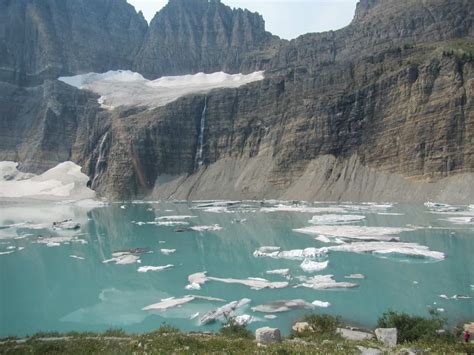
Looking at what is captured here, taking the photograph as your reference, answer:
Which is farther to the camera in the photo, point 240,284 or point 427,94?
point 427,94

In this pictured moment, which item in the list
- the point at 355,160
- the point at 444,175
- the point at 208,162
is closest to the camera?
the point at 444,175

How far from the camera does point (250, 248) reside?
42.0 meters

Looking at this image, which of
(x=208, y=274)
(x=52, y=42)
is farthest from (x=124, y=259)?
(x=52, y=42)

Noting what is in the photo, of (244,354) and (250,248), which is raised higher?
(244,354)

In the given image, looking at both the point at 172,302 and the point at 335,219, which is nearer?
the point at 172,302

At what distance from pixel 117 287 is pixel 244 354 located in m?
→ 19.8

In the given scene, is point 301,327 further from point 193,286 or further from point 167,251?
point 167,251

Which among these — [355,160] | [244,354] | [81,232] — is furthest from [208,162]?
[244,354]

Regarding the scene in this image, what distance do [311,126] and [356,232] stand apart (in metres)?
65.1

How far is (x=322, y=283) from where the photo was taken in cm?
2734

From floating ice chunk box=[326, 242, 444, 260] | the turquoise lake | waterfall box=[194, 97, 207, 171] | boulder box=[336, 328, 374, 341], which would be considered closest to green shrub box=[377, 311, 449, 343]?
boulder box=[336, 328, 374, 341]

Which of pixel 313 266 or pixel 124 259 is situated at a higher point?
pixel 313 266

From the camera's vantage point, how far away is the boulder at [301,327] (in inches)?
670

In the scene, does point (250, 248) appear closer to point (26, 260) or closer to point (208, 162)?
point (26, 260)
